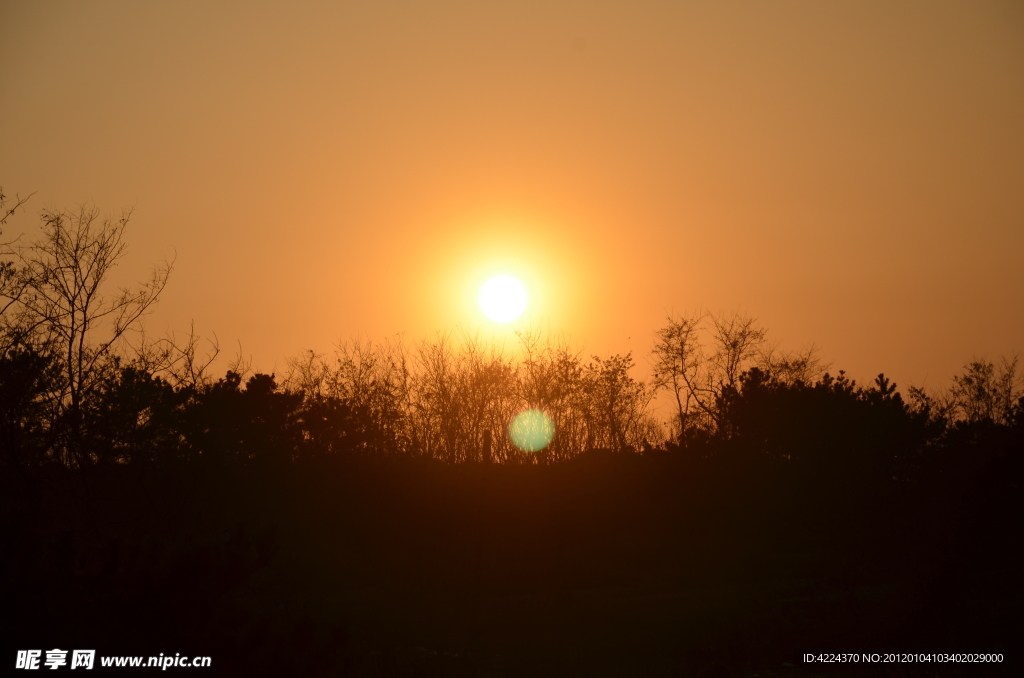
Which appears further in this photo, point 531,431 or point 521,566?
point 531,431

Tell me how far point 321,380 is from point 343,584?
14.8 meters

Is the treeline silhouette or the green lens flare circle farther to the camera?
the green lens flare circle

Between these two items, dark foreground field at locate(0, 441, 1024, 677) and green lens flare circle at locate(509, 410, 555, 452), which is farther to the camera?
green lens flare circle at locate(509, 410, 555, 452)

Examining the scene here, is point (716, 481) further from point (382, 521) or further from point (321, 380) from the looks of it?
point (321, 380)

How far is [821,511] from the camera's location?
31.0 metres

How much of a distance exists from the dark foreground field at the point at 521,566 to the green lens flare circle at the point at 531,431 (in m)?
2.65

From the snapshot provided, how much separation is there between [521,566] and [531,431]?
11117 millimetres

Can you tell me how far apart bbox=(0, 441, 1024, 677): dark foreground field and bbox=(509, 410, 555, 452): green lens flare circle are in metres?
2.65

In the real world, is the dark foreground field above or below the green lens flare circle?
below

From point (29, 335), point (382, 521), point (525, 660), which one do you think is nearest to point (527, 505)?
point (382, 521)

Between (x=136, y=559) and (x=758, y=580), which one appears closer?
(x=136, y=559)

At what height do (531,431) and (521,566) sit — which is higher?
(531,431)

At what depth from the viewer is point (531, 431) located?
3866cm

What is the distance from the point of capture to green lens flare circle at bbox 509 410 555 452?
3750 cm
